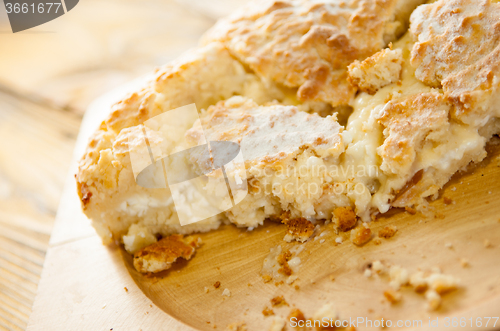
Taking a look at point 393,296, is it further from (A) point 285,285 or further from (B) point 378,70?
(B) point 378,70

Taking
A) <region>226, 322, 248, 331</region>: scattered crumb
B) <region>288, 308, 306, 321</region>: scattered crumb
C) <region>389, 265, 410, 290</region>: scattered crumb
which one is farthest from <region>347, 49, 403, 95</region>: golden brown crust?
<region>226, 322, 248, 331</region>: scattered crumb

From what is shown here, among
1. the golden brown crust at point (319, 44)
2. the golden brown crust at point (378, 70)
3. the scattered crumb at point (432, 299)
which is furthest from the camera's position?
the golden brown crust at point (319, 44)

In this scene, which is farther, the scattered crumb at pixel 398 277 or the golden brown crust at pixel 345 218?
the golden brown crust at pixel 345 218

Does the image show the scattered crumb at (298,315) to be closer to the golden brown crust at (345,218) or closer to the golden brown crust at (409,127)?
the golden brown crust at (345,218)

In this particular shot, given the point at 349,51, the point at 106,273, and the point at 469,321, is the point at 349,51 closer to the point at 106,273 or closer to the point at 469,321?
the point at 469,321

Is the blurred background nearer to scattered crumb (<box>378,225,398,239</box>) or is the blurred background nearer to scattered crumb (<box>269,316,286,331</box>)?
scattered crumb (<box>269,316,286,331</box>)

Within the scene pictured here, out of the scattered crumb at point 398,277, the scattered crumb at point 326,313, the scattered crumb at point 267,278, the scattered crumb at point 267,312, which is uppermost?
the scattered crumb at point 398,277

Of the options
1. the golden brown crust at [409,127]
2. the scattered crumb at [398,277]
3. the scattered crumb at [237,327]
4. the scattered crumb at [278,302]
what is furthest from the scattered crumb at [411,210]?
the scattered crumb at [237,327]
